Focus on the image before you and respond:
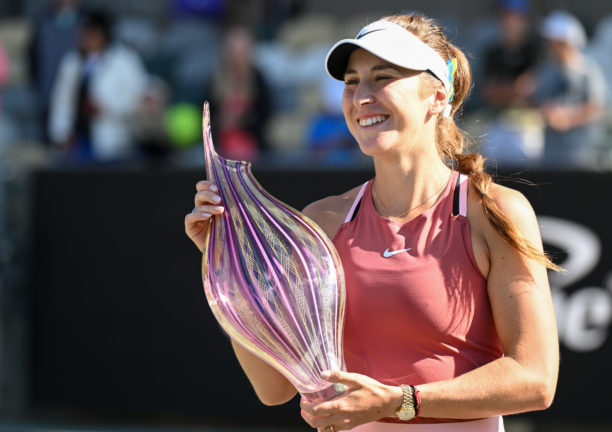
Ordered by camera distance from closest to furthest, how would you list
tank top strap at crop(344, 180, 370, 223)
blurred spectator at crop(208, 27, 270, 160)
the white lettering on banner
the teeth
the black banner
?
the teeth → tank top strap at crop(344, 180, 370, 223) → the white lettering on banner → the black banner → blurred spectator at crop(208, 27, 270, 160)

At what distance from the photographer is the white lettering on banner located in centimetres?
547

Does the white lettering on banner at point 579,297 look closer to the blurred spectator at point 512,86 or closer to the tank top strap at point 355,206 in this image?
the blurred spectator at point 512,86

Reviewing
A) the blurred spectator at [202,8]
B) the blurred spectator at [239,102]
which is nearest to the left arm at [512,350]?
the blurred spectator at [239,102]

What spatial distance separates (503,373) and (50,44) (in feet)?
23.8

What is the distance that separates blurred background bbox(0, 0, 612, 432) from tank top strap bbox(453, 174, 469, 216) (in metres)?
2.59

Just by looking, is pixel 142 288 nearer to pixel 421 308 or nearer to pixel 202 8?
pixel 421 308

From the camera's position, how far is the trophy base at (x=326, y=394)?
2.11 m

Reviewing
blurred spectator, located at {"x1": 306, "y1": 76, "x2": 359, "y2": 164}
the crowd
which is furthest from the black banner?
blurred spectator, located at {"x1": 306, "y1": 76, "x2": 359, "y2": 164}

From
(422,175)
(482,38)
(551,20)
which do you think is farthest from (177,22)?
(422,175)

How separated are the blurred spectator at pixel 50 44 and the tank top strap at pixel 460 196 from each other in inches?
256

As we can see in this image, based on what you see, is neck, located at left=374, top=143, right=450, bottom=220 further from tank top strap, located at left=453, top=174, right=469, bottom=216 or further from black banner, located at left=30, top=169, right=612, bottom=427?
black banner, located at left=30, top=169, right=612, bottom=427

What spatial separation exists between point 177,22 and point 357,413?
8.39m

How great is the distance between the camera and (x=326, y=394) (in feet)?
7.02

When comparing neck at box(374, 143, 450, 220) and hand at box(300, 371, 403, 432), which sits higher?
neck at box(374, 143, 450, 220)
